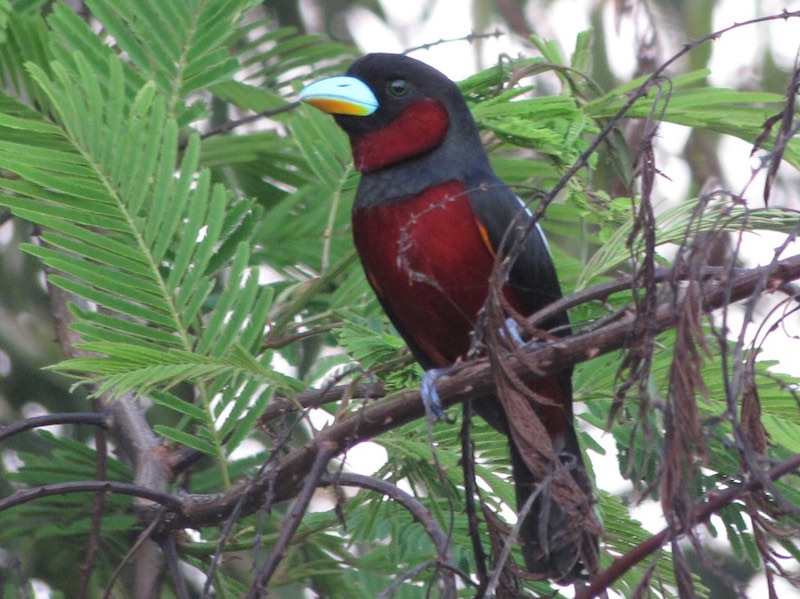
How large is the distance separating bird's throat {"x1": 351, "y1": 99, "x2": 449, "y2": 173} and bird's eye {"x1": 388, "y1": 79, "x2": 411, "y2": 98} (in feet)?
0.16

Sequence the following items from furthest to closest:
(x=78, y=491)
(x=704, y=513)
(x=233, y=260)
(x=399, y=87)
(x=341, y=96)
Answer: (x=399, y=87) → (x=341, y=96) → (x=233, y=260) → (x=78, y=491) → (x=704, y=513)

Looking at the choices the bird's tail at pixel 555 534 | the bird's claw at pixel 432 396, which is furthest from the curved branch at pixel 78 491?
the bird's tail at pixel 555 534

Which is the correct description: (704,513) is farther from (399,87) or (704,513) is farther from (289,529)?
(399,87)

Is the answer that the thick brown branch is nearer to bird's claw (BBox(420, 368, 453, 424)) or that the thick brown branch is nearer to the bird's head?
bird's claw (BBox(420, 368, 453, 424))

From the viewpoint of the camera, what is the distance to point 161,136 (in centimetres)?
254

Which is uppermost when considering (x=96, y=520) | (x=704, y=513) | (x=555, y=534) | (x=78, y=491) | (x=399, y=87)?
(x=399, y=87)

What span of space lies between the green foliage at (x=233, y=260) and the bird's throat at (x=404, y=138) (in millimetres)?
112

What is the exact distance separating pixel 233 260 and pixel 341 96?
0.77 metres

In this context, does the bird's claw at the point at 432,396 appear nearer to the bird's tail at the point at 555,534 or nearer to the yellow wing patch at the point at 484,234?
the bird's tail at the point at 555,534

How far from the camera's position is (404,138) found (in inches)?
123

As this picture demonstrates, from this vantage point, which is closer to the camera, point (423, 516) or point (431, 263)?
point (423, 516)

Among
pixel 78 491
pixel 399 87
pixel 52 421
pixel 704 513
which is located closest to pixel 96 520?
pixel 52 421

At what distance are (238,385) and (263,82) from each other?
1.54 metres

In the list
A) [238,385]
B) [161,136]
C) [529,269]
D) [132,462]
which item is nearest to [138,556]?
[132,462]
